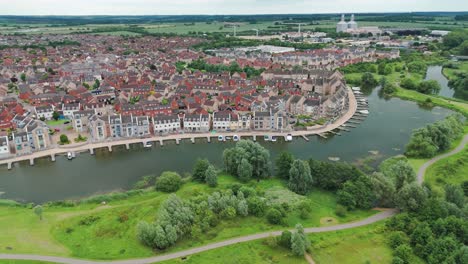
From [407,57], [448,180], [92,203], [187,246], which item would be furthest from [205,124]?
[407,57]

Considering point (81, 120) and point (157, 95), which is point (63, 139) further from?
point (157, 95)

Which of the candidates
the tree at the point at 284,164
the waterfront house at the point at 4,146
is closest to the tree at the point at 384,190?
the tree at the point at 284,164

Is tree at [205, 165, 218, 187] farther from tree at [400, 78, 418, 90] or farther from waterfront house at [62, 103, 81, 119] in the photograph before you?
tree at [400, 78, 418, 90]

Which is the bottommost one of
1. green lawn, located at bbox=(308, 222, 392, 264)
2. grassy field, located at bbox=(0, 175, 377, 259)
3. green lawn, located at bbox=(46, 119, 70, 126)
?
green lawn, located at bbox=(308, 222, 392, 264)

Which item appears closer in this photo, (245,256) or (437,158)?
(245,256)

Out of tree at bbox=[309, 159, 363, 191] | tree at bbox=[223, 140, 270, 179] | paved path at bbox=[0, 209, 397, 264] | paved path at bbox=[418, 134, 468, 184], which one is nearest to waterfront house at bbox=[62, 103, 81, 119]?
tree at bbox=[223, 140, 270, 179]

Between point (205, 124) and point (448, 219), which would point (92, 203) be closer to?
point (205, 124)

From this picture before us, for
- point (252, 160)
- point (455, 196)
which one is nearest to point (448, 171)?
point (455, 196)
